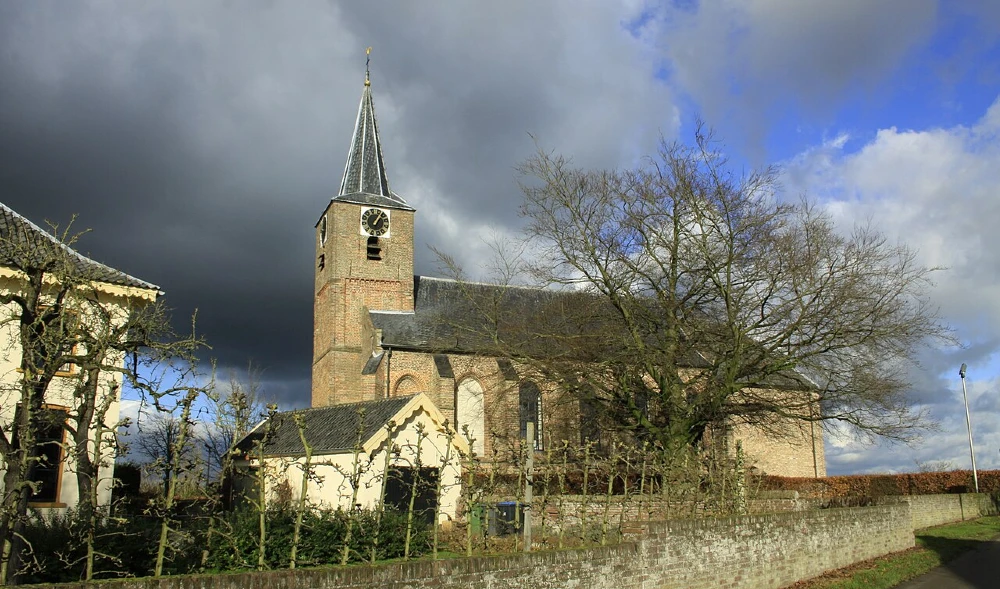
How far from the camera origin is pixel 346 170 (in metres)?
38.8

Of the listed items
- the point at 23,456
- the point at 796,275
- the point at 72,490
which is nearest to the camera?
the point at 23,456

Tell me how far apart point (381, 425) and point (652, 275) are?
898 cm

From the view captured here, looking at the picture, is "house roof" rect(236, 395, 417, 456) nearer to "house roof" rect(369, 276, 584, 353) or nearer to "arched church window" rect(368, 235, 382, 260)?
"house roof" rect(369, 276, 584, 353)

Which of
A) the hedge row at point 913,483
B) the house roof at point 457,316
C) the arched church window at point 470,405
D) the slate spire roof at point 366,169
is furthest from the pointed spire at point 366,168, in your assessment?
the hedge row at point 913,483

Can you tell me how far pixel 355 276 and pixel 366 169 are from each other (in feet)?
19.7

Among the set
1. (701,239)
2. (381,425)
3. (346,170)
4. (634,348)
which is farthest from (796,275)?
(346,170)

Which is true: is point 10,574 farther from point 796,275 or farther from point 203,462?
point 796,275

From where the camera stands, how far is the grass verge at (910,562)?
45.4 feet

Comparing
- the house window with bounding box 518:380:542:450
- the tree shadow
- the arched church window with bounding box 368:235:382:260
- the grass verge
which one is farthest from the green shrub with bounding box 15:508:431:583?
the arched church window with bounding box 368:235:382:260

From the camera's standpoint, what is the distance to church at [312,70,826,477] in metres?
32.1

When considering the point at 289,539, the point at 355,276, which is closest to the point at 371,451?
the point at 289,539

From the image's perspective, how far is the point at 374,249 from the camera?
118 ft

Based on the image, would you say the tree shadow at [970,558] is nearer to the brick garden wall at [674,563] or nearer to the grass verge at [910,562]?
the grass verge at [910,562]

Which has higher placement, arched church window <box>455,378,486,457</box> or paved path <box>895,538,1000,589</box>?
arched church window <box>455,378,486,457</box>
